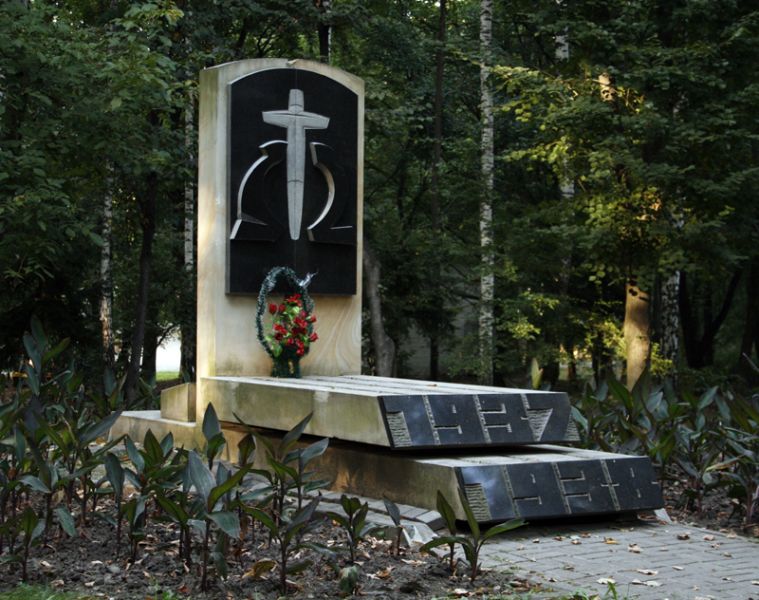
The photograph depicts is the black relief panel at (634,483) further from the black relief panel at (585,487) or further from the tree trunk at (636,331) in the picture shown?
the tree trunk at (636,331)

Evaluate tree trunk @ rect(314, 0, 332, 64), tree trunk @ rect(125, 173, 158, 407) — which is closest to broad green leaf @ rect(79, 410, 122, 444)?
tree trunk @ rect(125, 173, 158, 407)

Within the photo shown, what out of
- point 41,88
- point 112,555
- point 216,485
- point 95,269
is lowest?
point 112,555

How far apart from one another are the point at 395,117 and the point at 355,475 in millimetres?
11718

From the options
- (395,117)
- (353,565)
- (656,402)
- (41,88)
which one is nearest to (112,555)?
(353,565)

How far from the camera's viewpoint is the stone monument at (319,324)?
7793 mm

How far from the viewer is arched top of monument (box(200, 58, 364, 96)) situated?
397 inches

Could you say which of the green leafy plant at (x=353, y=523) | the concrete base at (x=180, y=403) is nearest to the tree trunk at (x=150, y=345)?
the concrete base at (x=180, y=403)

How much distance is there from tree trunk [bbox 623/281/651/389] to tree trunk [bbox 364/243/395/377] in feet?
17.9

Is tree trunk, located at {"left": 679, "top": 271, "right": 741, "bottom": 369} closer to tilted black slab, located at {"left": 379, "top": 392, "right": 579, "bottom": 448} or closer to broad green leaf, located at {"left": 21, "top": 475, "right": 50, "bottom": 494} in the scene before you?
tilted black slab, located at {"left": 379, "top": 392, "right": 579, "bottom": 448}

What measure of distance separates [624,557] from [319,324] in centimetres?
470

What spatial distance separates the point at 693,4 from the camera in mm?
14844

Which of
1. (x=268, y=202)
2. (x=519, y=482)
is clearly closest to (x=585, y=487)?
(x=519, y=482)

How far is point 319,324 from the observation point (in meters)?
10.6

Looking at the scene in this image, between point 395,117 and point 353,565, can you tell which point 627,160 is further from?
point 353,565
